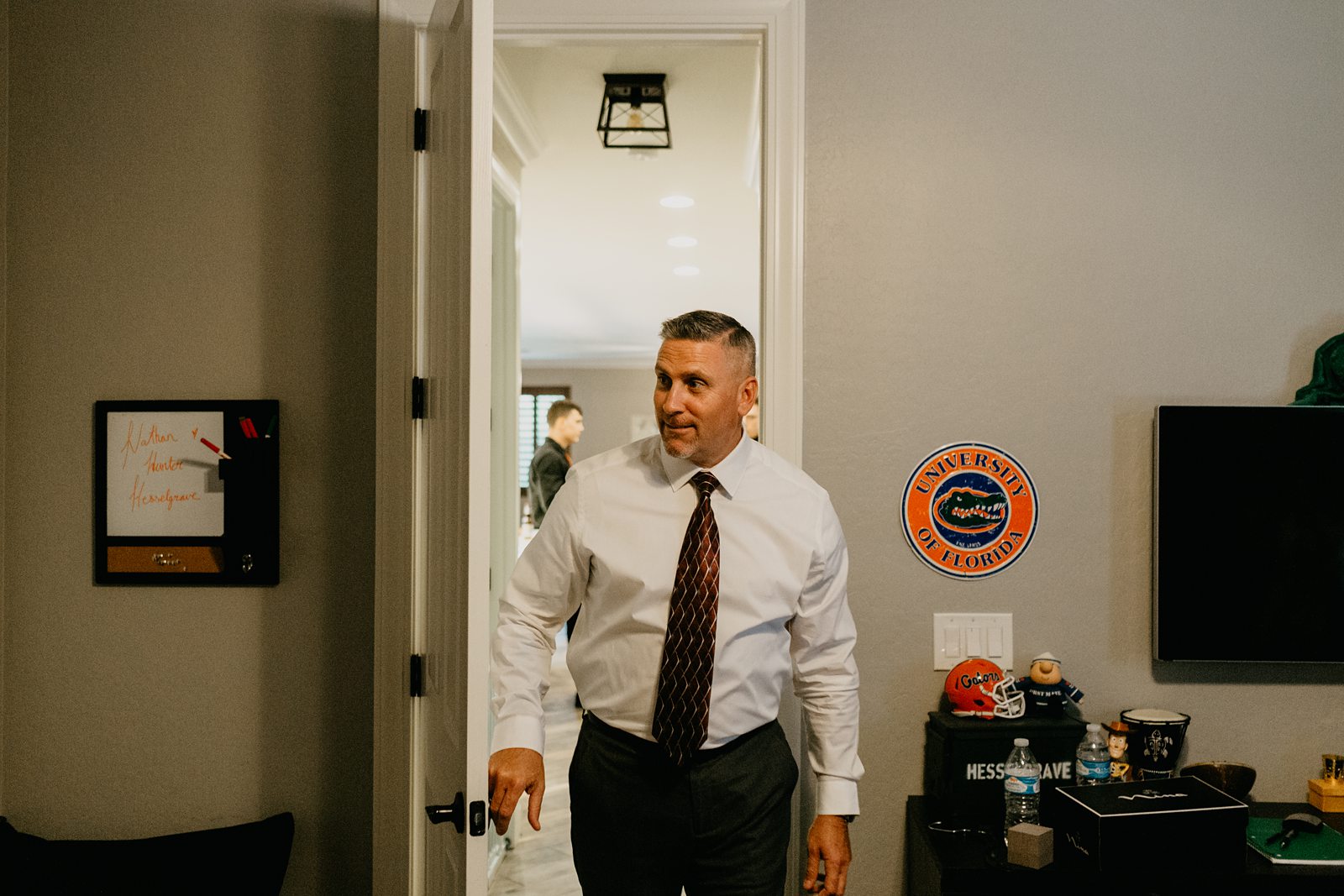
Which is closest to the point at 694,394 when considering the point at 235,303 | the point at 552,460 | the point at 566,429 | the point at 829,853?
the point at 829,853

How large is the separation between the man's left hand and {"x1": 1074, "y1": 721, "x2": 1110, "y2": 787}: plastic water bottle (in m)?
0.58

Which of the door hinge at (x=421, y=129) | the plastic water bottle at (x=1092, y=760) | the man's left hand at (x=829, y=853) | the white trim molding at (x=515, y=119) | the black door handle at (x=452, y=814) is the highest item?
the white trim molding at (x=515, y=119)

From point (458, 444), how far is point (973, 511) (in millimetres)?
1206

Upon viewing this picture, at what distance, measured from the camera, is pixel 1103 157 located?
80.7 inches

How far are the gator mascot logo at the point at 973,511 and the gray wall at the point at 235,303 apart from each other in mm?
1279

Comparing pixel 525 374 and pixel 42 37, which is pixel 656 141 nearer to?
pixel 42 37

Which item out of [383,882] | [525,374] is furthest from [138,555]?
[525,374]

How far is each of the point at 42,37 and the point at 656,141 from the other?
2.05 m

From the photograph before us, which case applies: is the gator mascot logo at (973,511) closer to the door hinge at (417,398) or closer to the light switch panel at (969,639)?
the light switch panel at (969,639)

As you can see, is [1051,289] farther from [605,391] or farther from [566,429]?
[605,391]

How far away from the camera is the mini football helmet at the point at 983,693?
1.92m

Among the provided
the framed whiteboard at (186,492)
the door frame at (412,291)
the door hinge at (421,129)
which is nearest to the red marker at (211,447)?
the framed whiteboard at (186,492)

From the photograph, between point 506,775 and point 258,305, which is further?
point 258,305

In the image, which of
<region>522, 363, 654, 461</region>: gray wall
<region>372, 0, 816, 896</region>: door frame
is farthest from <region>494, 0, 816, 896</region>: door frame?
<region>522, 363, 654, 461</region>: gray wall
